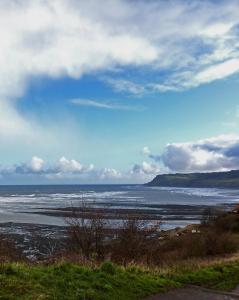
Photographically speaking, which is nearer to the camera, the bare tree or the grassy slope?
the grassy slope

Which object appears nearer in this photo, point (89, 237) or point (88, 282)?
point (88, 282)

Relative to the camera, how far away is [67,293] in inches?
379

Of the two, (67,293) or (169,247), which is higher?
(67,293)

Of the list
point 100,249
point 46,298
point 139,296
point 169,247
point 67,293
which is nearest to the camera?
point 46,298

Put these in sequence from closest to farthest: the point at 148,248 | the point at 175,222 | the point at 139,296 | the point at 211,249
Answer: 1. the point at 139,296
2. the point at 148,248
3. the point at 211,249
4. the point at 175,222

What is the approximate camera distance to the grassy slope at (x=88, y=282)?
30.9 ft

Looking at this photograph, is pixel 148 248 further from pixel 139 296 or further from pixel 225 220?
pixel 225 220

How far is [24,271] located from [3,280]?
95cm

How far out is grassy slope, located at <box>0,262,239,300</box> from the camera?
371 inches

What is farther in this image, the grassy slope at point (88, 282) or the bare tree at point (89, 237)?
the bare tree at point (89, 237)

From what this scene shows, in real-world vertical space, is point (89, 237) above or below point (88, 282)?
below

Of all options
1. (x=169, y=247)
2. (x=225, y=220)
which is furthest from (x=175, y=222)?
(x=169, y=247)

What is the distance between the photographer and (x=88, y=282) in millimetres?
10695

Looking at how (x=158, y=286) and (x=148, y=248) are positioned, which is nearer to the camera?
(x=158, y=286)
